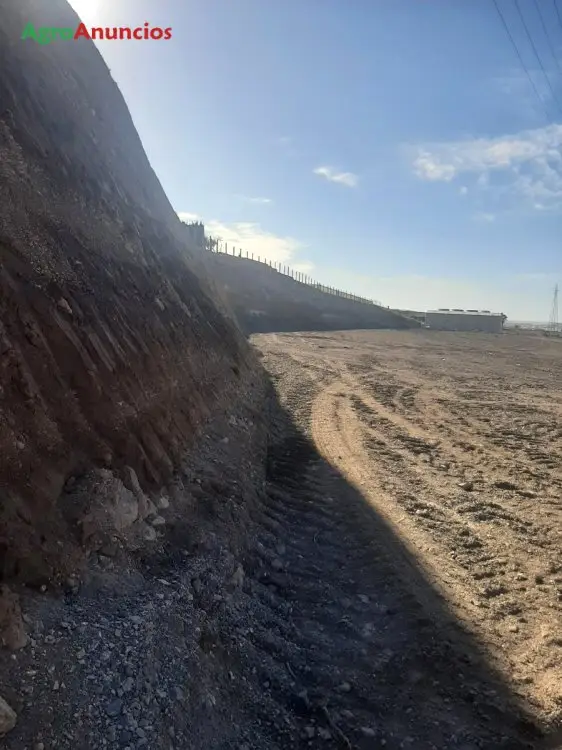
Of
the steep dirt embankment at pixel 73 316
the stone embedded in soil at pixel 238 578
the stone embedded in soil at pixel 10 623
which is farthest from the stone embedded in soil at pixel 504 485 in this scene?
the stone embedded in soil at pixel 10 623

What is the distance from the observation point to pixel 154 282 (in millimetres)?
10250

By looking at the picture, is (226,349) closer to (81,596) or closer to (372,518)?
(372,518)

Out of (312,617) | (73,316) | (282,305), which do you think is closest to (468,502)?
(312,617)

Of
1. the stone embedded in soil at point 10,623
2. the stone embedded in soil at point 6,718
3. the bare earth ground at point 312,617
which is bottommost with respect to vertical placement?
the bare earth ground at point 312,617

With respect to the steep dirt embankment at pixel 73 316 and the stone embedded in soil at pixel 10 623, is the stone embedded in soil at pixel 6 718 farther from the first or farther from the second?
the steep dirt embankment at pixel 73 316

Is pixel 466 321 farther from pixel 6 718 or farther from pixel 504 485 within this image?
pixel 6 718

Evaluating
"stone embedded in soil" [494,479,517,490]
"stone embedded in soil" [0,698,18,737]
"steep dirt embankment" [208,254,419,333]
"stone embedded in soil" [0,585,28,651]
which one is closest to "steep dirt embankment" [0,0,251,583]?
"stone embedded in soil" [0,585,28,651]

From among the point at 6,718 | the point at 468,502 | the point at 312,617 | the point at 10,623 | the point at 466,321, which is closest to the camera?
the point at 6,718

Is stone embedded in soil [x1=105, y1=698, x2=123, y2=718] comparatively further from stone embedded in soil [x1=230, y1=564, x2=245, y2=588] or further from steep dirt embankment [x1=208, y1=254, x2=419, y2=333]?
steep dirt embankment [x1=208, y1=254, x2=419, y2=333]

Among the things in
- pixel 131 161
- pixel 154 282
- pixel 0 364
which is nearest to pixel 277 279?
pixel 131 161

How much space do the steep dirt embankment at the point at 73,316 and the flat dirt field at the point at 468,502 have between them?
10.3 ft

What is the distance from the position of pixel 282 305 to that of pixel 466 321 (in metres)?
30.1

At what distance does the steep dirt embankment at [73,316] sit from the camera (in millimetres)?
4562

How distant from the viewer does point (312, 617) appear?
19.2ft
